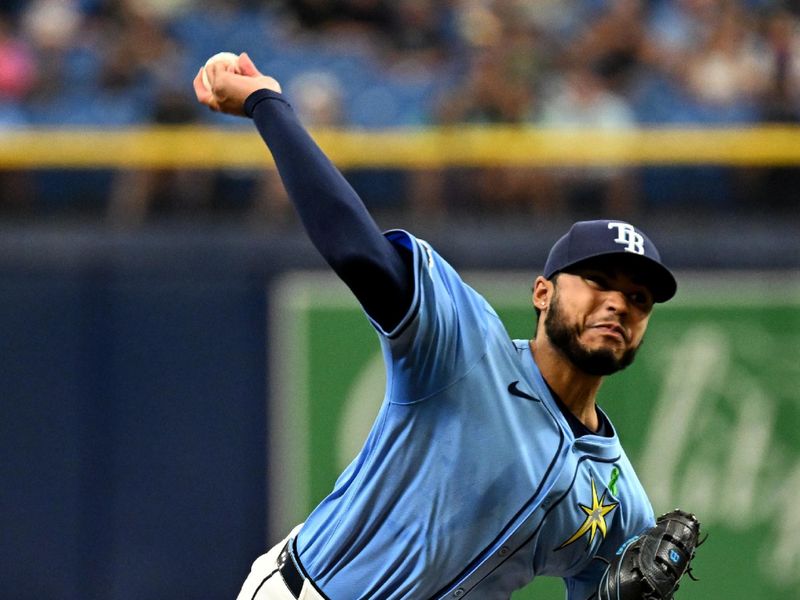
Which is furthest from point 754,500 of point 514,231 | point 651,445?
point 514,231

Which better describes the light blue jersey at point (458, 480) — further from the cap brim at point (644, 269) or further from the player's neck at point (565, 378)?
the cap brim at point (644, 269)

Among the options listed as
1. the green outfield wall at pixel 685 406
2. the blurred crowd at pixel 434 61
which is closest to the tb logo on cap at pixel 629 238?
the green outfield wall at pixel 685 406

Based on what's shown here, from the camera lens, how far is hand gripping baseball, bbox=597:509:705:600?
10.9 ft

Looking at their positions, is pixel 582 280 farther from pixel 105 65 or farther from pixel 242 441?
pixel 105 65

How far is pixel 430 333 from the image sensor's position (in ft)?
9.61

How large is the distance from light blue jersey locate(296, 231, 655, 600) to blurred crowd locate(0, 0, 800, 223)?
4.24m

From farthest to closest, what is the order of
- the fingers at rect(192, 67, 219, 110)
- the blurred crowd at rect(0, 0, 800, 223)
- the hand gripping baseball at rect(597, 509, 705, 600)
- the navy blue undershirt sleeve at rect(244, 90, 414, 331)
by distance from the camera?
the blurred crowd at rect(0, 0, 800, 223)
the hand gripping baseball at rect(597, 509, 705, 600)
the fingers at rect(192, 67, 219, 110)
the navy blue undershirt sleeve at rect(244, 90, 414, 331)

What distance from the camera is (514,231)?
7258 mm

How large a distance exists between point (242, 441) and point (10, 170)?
72.7 inches

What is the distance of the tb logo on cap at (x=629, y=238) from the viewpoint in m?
3.21

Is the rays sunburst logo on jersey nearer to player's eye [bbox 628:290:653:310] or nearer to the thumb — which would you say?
player's eye [bbox 628:290:653:310]

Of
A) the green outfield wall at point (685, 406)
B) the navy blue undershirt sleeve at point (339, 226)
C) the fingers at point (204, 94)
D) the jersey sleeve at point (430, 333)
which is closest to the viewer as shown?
the navy blue undershirt sleeve at point (339, 226)

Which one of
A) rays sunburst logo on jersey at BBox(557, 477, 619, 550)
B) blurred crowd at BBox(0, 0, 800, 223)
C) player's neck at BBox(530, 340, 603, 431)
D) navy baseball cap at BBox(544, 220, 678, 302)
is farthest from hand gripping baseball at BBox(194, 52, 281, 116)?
blurred crowd at BBox(0, 0, 800, 223)

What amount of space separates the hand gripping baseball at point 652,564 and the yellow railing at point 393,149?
4062mm
